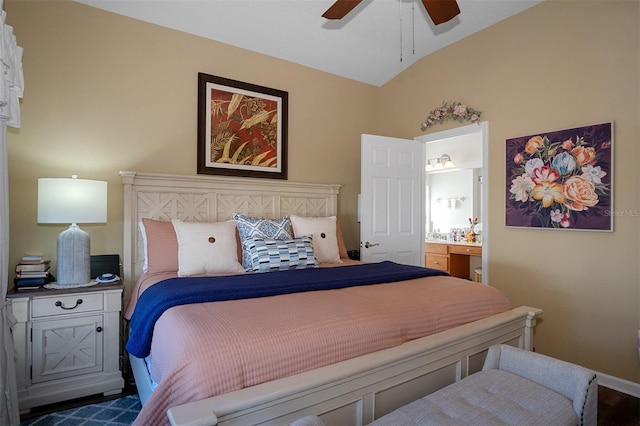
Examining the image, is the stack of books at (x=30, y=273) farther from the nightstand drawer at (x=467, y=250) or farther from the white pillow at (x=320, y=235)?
the nightstand drawer at (x=467, y=250)

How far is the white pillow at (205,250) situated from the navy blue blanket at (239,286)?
1.04ft

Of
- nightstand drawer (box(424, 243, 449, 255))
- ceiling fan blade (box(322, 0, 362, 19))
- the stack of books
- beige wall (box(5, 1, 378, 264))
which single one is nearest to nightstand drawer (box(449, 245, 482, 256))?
nightstand drawer (box(424, 243, 449, 255))

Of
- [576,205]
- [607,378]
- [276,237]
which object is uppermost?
[576,205]

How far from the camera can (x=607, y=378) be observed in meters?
2.61

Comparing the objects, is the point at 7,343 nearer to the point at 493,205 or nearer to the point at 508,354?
the point at 508,354

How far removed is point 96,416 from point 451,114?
382cm

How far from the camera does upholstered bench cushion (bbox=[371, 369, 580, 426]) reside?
50.6 inches

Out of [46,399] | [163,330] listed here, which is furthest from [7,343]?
[163,330]

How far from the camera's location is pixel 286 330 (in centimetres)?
136

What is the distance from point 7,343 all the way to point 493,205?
3.68 meters

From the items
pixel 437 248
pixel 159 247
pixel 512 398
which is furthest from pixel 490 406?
pixel 437 248

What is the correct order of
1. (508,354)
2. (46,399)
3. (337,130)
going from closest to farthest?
(508,354) < (46,399) < (337,130)

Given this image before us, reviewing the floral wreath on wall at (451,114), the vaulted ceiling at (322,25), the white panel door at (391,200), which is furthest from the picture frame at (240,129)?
the floral wreath on wall at (451,114)

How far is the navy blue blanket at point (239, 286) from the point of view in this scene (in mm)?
1645
